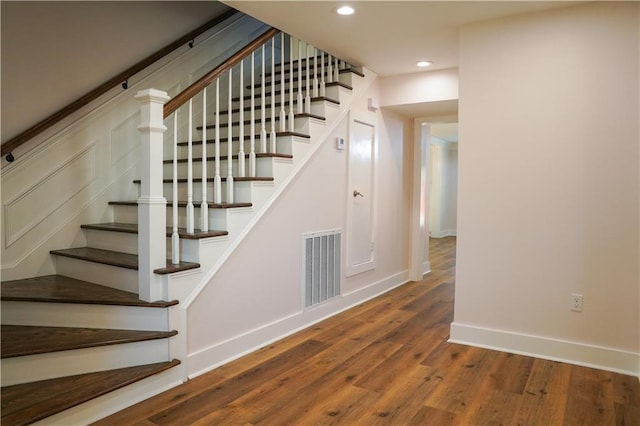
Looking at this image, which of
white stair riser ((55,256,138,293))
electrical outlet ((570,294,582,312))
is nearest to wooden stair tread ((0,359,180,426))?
white stair riser ((55,256,138,293))

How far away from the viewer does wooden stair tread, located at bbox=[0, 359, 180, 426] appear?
1815 mm

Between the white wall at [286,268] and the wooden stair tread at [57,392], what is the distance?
0.43 meters

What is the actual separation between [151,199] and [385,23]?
1.98 m

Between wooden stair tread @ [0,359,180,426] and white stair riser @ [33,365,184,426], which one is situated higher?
wooden stair tread @ [0,359,180,426]

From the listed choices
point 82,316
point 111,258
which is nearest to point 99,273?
point 111,258

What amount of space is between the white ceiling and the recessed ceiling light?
0.03 m

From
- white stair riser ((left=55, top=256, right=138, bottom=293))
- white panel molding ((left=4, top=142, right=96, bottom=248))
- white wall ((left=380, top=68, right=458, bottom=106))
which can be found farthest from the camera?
white wall ((left=380, top=68, right=458, bottom=106))

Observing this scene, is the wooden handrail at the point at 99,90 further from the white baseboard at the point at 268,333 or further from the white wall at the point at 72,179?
the white baseboard at the point at 268,333

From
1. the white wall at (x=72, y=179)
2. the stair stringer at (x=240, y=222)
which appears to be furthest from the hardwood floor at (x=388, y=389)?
the white wall at (x=72, y=179)

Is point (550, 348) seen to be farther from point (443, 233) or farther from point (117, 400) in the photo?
point (443, 233)

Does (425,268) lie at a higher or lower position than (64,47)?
lower

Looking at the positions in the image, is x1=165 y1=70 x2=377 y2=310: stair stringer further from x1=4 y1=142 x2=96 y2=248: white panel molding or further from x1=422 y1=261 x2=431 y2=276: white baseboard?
x1=422 y1=261 x2=431 y2=276: white baseboard

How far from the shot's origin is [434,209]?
1027 cm

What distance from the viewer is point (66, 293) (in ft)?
8.20
